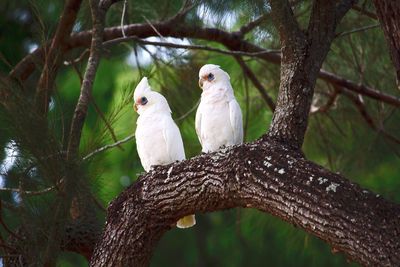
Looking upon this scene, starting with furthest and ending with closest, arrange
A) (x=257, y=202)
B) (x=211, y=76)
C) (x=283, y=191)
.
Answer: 1. (x=211, y=76)
2. (x=257, y=202)
3. (x=283, y=191)

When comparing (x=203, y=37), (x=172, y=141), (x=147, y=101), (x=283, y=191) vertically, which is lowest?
(x=283, y=191)

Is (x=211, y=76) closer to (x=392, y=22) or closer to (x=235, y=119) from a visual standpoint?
(x=235, y=119)

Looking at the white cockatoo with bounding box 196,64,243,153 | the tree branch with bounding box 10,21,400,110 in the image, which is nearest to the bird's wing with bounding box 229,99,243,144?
the white cockatoo with bounding box 196,64,243,153

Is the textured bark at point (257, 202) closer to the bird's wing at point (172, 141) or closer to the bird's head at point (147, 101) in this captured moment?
the bird's wing at point (172, 141)

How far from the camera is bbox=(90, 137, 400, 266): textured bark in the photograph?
255cm

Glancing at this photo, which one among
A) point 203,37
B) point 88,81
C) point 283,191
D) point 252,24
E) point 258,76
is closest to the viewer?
point 283,191

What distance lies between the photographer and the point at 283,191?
2.77 meters

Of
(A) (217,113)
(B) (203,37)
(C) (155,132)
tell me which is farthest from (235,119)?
(B) (203,37)

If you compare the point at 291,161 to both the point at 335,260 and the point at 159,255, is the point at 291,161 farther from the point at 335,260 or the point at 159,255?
the point at 159,255

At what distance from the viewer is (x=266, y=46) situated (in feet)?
16.7

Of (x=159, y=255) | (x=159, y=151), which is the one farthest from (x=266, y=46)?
(x=159, y=255)

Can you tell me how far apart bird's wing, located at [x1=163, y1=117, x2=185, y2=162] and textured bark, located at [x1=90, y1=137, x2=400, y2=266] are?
280mm

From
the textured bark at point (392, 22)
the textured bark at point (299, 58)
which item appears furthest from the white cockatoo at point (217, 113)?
the textured bark at point (392, 22)

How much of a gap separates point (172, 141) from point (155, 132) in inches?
3.2
